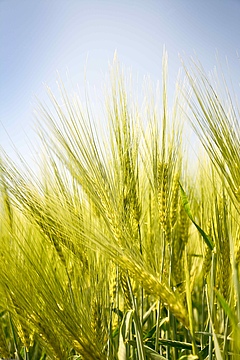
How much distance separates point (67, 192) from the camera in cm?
98

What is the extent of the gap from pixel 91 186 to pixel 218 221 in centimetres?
26

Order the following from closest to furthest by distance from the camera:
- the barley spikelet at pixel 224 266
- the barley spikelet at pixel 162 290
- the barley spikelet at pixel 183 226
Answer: the barley spikelet at pixel 162 290
the barley spikelet at pixel 224 266
the barley spikelet at pixel 183 226

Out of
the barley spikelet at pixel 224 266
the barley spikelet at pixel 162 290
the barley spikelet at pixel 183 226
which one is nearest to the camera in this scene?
the barley spikelet at pixel 162 290

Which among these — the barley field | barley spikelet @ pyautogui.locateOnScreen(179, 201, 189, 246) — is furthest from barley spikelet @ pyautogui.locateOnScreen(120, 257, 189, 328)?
barley spikelet @ pyautogui.locateOnScreen(179, 201, 189, 246)

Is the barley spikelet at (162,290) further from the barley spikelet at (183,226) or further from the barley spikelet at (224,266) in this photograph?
the barley spikelet at (183,226)

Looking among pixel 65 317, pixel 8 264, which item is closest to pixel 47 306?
pixel 65 317

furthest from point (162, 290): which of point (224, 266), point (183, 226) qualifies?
point (183, 226)

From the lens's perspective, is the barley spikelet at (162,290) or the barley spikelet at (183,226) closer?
the barley spikelet at (162,290)

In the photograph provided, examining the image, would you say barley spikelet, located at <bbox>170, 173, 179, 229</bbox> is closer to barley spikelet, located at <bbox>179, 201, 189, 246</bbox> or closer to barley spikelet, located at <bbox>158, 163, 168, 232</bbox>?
barley spikelet, located at <bbox>158, 163, 168, 232</bbox>

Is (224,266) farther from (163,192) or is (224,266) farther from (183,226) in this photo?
(183,226)

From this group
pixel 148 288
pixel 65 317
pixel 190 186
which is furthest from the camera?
pixel 190 186

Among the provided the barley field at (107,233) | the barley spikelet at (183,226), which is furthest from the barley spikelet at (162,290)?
the barley spikelet at (183,226)

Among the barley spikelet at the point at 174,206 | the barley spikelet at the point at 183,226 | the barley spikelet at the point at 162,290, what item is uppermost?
the barley spikelet at the point at 174,206

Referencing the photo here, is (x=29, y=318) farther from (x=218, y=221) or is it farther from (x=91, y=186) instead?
(x=218, y=221)
